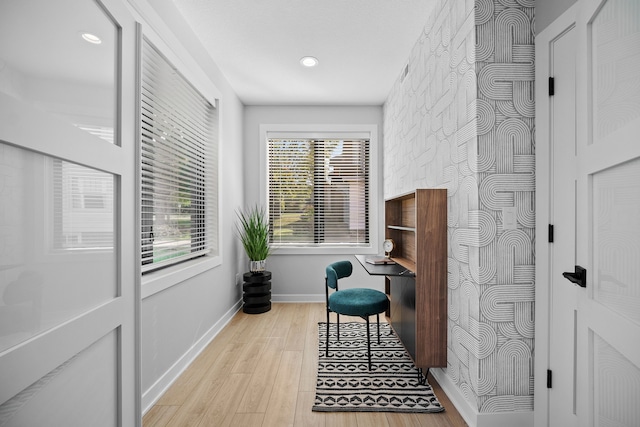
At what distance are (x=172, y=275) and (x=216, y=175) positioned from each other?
1333 mm

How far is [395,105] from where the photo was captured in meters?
3.64

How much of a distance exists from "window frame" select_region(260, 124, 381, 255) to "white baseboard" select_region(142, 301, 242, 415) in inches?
57.5

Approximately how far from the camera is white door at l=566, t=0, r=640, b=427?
98 centimetres

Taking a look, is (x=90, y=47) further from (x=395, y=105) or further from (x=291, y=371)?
(x=395, y=105)

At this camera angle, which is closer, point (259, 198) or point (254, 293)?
point (254, 293)

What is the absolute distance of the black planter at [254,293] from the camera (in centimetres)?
388

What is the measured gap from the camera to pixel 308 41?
285 cm

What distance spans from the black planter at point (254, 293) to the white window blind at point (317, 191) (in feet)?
2.42

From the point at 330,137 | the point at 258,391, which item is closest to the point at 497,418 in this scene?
the point at 258,391

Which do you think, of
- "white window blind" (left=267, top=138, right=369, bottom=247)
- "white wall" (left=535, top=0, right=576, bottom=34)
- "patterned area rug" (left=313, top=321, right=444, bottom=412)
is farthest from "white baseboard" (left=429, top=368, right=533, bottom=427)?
"white window blind" (left=267, top=138, right=369, bottom=247)

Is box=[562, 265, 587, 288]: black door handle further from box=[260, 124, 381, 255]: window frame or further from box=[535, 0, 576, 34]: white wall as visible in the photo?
box=[260, 124, 381, 255]: window frame

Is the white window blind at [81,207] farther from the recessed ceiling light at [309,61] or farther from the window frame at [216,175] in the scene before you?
the recessed ceiling light at [309,61]

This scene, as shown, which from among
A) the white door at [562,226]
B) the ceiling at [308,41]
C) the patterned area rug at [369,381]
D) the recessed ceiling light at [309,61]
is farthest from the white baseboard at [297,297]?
the white door at [562,226]

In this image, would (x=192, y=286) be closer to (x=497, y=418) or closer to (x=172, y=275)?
(x=172, y=275)
